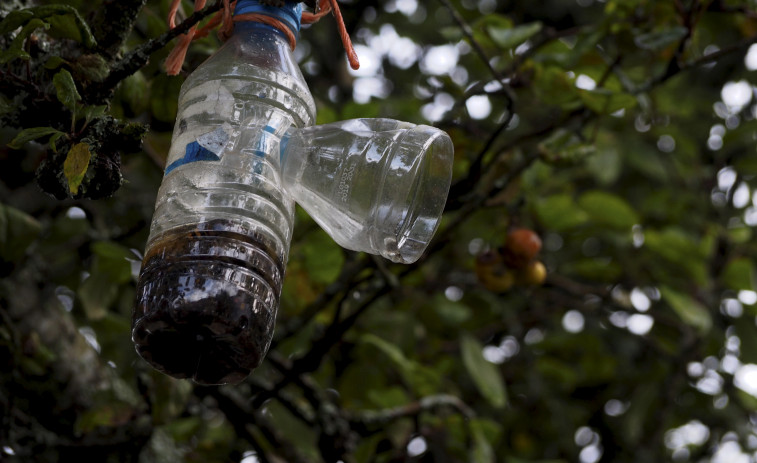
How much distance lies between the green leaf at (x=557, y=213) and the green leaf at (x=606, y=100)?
0.70 m

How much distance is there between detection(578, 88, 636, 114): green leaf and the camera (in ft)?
6.73

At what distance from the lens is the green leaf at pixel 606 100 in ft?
6.73

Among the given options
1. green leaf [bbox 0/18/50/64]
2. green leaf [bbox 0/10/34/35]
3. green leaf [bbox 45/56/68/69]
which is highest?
green leaf [bbox 0/10/34/35]

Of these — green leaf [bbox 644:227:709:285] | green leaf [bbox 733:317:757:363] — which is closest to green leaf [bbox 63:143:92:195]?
green leaf [bbox 644:227:709:285]

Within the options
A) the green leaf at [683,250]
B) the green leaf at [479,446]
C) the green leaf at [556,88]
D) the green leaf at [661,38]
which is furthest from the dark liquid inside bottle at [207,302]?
the green leaf at [683,250]

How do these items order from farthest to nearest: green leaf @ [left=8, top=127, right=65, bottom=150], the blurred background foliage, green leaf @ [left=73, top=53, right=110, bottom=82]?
the blurred background foliage → green leaf @ [left=73, top=53, right=110, bottom=82] → green leaf @ [left=8, top=127, right=65, bottom=150]

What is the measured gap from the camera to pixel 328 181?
1346 mm

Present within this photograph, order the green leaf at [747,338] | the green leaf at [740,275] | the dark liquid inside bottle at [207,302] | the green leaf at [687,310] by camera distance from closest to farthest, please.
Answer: the dark liquid inside bottle at [207,302] → the green leaf at [687,310] → the green leaf at [740,275] → the green leaf at [747,338]

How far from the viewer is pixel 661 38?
214 centimetres

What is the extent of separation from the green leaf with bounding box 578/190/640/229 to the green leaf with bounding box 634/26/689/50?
37.2 inches

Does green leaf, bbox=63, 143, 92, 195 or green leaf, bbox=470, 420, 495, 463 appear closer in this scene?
green leaf, bbox=63, 143, 92, 195

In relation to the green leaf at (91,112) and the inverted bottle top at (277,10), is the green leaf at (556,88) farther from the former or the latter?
the green leaf at (91,112)

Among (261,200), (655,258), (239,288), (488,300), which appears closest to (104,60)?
(261,200)

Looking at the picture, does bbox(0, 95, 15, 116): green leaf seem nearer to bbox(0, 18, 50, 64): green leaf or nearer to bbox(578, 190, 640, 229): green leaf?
bbox(0, 18, 50, 64): green leaf
